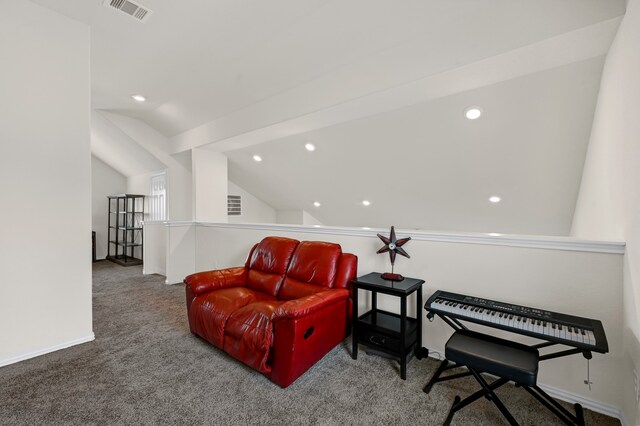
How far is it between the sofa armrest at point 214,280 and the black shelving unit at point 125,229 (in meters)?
4.58

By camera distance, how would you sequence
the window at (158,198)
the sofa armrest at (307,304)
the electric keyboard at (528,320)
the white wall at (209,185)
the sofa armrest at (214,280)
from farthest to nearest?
the window at (158,198) → the white wall at (209,185) → the sofa armrest at (214,280) → the sofa armrest at (307,304) → the electric keyboard at (528,320)

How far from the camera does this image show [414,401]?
1868 millimetres

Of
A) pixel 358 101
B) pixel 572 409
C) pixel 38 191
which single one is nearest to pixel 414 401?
pixel 572 409

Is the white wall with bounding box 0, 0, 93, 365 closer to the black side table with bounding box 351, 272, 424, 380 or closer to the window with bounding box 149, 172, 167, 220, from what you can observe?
the black side table with bounding box 351, 272, 424, 380

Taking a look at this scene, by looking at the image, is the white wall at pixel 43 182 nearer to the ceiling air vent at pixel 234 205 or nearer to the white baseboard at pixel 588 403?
the white baseboard at pixel 588 403

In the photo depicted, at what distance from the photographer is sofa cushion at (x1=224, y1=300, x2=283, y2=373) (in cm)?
202

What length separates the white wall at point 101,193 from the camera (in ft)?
23.4

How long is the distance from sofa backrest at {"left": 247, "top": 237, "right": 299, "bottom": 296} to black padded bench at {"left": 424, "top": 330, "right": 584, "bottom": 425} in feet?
5.40

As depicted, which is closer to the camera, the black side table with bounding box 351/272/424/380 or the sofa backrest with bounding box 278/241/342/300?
the black side table with bounding box 351/272/424/380

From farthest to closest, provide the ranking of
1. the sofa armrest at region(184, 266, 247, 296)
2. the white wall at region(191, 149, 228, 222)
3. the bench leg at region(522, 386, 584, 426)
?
the white wall at region(191, 149, 228, 222), the sofa armrest at region(184, 266, 247, 296), the bench leg at region(522, 386, 584, 426)

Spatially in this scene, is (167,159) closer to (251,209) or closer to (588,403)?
(251,209)

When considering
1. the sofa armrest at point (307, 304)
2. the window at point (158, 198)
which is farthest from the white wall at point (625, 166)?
the window at point (158, 198)

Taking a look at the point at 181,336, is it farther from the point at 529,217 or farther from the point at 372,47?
the point at 529,217

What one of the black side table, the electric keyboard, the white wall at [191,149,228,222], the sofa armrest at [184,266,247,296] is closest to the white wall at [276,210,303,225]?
the white wall at [191,149,228,222]
